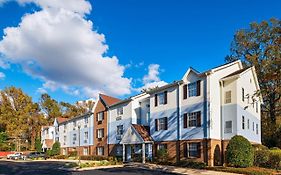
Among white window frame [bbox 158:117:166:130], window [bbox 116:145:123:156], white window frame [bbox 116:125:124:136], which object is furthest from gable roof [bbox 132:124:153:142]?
window [bbox 116:145:123:156]

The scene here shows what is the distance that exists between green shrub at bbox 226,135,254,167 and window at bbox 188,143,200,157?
3618 mm

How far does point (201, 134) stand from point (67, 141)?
3442 centimetres

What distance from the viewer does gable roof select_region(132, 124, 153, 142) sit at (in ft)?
112

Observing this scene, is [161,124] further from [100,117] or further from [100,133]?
[100,117]

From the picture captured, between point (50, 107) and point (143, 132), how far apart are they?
5232 centimetres

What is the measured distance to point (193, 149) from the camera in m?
29.4

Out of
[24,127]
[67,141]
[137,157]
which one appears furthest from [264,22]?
[24,127]

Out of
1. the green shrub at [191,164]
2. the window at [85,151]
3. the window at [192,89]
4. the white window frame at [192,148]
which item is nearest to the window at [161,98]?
the window at [192,89]

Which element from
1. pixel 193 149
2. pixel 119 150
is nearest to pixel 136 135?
pixel 119 150

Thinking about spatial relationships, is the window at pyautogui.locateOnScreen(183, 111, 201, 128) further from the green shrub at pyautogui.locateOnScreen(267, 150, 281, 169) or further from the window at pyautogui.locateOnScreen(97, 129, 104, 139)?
the window at pyautogui.locateOnScreen(97, 129, 104, 139)

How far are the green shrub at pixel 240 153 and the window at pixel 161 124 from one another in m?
8.67

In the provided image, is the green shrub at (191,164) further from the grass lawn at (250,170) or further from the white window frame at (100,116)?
the white window frame at (100,116)

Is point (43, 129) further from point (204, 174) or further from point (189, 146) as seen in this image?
point (204, 174)

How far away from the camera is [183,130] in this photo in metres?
30.7
